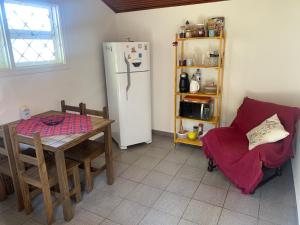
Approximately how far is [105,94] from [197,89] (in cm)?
145

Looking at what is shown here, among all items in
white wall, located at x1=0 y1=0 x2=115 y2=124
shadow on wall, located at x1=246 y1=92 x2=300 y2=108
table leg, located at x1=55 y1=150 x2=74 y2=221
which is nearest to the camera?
table leg, located at x1=55 y1=150 x2=74 y2=221

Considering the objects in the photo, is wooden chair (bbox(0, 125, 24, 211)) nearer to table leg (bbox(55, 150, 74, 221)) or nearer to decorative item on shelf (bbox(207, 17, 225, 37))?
table leg (bbox(55, 150, 74, 221))

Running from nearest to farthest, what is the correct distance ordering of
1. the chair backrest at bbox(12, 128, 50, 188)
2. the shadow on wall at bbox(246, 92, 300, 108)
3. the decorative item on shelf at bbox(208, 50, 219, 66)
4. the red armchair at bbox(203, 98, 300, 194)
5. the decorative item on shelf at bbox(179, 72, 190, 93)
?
1. the chair backrest at bbox(12, 128, 50, 188)
2. the red armchair at bbox(203, 98, 300, 194)
3. the shadow on wall at bbox(246, 92, 300, 108)
4. the decorative item on shelf at bbox(208, 50, 219, 66)
5. the decorative item on shelf at bbox(179, 72, 190, 93)

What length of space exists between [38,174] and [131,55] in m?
1.84

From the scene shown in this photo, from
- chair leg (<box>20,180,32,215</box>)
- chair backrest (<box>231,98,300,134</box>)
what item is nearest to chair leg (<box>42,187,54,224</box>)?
chair leg (<box>20,180,32,215</box>)

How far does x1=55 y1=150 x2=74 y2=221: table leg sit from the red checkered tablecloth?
28 cm

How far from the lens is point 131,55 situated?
3.06 metres

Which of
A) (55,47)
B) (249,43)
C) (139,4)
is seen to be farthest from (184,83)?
(55,47)

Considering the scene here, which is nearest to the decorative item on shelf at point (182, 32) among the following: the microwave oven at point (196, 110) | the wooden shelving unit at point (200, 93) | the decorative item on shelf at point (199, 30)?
the wooden shelving unit at point (200, 93)

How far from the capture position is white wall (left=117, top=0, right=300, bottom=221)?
2.64m

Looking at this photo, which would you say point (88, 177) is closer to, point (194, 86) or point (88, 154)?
point (88, 154)

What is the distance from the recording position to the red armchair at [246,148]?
2.16m

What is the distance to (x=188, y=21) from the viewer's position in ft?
10.2

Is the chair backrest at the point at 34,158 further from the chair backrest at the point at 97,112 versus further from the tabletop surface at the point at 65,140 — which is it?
the chair backrest at the point at 97,112
